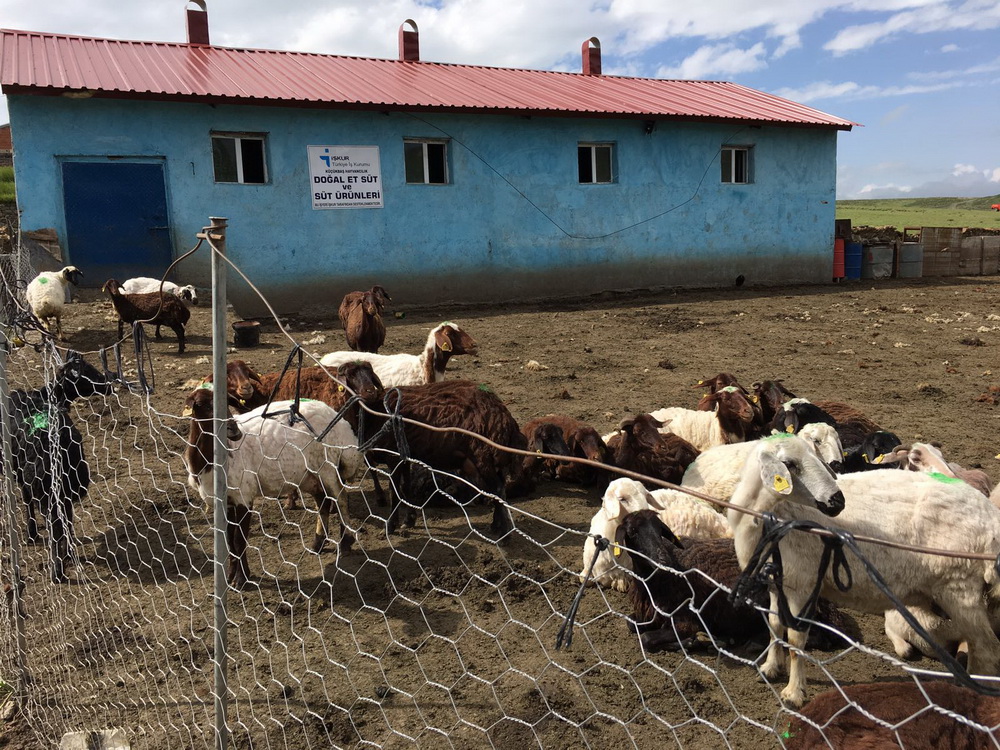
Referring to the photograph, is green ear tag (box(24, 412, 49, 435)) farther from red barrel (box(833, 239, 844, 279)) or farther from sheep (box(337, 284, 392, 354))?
red barrel (box(833, 239, 844, 279))

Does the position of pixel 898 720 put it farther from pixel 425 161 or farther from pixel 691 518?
pixel 425 161

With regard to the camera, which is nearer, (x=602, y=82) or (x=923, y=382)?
(x=923, y=382)

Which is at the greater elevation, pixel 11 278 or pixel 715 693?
pixel 11 278

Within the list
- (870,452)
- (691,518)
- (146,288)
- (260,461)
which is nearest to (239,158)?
(146,288)

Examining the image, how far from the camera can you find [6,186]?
2753 cm

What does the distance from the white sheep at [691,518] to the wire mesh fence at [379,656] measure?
61cm

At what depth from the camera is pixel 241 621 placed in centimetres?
454

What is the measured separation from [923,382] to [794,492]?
710cm

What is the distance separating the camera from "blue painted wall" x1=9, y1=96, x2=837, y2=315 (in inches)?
560

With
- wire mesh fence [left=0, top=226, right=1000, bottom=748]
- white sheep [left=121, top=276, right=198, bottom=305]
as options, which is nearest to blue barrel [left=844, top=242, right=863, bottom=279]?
white sheep [left=121, top=276, right=198, bottom=305]

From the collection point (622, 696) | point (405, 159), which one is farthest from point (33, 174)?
point (622, 696)

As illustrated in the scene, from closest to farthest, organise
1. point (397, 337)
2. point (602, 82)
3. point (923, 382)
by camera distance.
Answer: point (923, 382) < point (397, 337) < point (602, 82)

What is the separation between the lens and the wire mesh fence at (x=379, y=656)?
3566 millimetres

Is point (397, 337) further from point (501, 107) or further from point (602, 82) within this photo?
point (602, 82)
